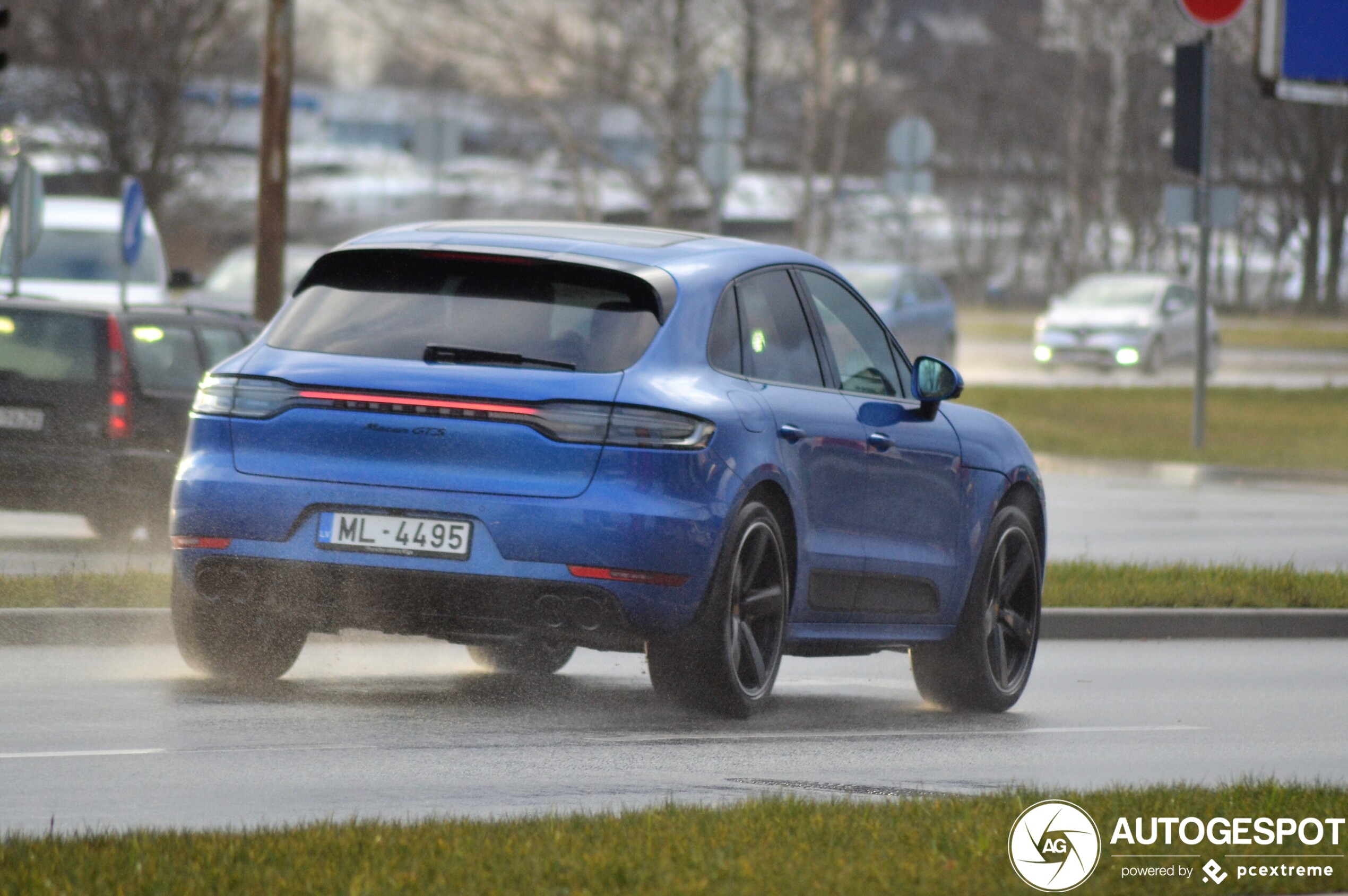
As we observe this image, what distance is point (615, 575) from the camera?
311 inches

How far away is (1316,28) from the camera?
43.8 ft

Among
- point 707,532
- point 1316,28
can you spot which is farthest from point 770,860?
point 1316,28

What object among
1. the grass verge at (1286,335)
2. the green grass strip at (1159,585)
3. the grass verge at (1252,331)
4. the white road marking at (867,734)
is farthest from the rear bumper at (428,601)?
the grass verge at (1286,335)

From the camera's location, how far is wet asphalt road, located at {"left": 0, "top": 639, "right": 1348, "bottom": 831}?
22.4 feet

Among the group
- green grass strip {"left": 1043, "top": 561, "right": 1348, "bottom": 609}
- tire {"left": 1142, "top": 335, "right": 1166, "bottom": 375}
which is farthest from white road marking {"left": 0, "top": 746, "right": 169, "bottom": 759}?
tire {"left": 1142, "top": 335, "right": 1166, "bottom": 375}

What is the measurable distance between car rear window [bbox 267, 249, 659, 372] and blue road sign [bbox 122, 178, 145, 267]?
14.1 metres

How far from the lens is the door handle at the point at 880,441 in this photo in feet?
29.9

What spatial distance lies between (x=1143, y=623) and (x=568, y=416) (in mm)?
5482

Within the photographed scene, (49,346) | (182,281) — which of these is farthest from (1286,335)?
(49,346)

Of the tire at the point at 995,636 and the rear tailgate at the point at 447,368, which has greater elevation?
the rear tailgate at the point at 447,368

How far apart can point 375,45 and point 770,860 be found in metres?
32.5

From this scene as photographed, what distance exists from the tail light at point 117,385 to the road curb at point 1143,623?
4.61 m

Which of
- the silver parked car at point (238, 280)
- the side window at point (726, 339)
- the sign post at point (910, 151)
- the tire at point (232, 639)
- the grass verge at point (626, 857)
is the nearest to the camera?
the grass verge at point (626, 857)

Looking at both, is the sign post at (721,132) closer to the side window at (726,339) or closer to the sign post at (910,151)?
the sign post at (910,151)
